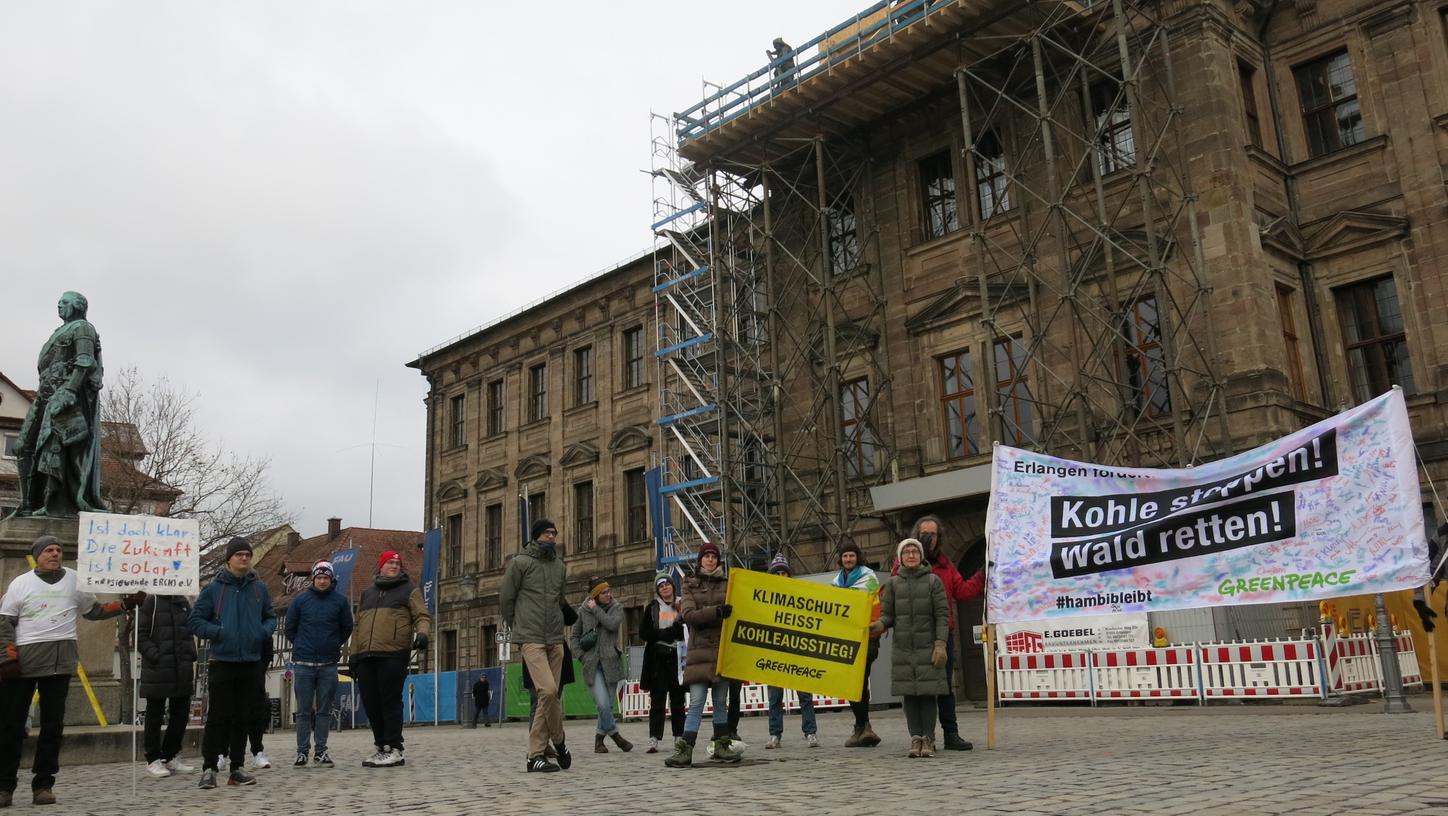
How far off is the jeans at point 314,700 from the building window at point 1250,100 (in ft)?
59.6

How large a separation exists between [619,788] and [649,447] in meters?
24.4

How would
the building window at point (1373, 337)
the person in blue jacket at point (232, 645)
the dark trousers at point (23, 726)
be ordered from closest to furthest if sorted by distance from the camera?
the dark trousers at point (23, 726) < the person in blue jacket at point (232, 645) < the building window at point (1373, 337)

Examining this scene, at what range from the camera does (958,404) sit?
23.5 metres

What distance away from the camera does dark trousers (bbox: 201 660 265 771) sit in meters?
9.38

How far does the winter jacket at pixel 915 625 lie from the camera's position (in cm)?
941

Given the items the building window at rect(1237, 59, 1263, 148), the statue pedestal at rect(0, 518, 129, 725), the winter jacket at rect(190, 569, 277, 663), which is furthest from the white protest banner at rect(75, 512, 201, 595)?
the building window at rect(1237, 59, 1263, 148)

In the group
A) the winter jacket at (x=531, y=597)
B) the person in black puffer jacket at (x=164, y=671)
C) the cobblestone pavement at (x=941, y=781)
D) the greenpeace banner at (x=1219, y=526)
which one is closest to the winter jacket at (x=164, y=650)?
the person in black puffer jacket at (x=164, y=671)

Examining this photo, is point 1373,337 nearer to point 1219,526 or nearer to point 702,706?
point 1219,526

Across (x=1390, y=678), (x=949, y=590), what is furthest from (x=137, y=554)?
(x=1390, y=678)

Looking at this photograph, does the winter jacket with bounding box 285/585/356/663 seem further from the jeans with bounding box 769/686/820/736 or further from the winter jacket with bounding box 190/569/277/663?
the jeans with bounding box 769/686/820/736

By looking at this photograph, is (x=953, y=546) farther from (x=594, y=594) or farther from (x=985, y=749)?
(x=985, y=749)

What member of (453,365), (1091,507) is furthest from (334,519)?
(1091,507)

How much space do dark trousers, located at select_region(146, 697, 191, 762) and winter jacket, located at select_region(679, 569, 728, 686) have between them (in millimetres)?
4859

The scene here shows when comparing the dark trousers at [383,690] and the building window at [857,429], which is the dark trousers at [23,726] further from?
the building window at [857,429]
